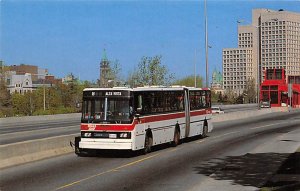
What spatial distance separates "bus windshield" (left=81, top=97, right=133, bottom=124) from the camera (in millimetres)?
17875

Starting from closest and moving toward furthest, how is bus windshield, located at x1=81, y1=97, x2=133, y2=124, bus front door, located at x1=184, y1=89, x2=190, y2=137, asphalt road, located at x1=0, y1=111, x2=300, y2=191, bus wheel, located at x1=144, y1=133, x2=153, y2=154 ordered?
asphalt road, located at x1=0, y1=111, x2=300, y2=191 < bus windshield, located at x1=81, y1=97, x2=133, y2=124 < bus wheel, located at x1=144, y1=133, x2=153, y2=154 < bus front door, located at x1=184, y1=89, x2=190, y2=137

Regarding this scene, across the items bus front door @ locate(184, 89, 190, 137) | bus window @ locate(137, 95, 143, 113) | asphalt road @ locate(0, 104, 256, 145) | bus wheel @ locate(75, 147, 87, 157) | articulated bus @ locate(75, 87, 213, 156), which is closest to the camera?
articulated bus @ locate(75, 87, 213, 156)

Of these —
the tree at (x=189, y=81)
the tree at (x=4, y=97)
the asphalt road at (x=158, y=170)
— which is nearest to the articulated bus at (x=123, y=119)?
the asphalt road at (x=158, y=170)

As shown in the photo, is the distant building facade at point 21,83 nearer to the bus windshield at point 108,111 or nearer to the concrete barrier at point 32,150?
the concrete barrier at point 32,150

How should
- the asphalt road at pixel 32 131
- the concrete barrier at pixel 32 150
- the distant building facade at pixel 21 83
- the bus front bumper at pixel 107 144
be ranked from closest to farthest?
1. the concrete barrier at pixel 32 150
2. the bus front bumper at pixel 107 144
3. the asphalt road at pixel 32 131
4. the distant building facade at pixel 21 83

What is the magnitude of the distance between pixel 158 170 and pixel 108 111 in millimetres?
4343

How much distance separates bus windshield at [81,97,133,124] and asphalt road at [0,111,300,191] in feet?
4.46

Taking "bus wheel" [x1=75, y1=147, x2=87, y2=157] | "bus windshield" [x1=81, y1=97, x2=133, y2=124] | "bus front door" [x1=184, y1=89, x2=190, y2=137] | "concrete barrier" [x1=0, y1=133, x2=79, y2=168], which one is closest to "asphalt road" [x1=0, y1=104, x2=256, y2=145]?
"concrete barrier" [x1=0, y1=133, x2=79, y2=168]

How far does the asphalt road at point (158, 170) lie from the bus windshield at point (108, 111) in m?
1.36

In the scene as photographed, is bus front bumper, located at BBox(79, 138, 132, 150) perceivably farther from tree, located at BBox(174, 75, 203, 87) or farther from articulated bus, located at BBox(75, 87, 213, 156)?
tree, located at BBox(174, 75, 203, 87)

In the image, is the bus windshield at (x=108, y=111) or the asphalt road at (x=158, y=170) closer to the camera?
the asphalt road at (x=158, y=170)

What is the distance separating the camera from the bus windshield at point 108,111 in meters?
17.9

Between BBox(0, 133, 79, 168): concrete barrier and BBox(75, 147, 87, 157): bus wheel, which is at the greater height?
BBox(0, 133, 79, 168): concrete barrier

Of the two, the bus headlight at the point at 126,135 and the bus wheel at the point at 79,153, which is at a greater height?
the bus headlight at the point at 126,135
